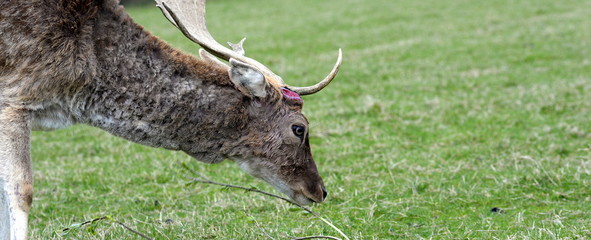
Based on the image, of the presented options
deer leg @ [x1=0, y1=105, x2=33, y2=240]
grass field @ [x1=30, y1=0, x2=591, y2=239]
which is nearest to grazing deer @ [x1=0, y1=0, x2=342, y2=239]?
deer leg @ [x1=0, y1=105, x2=33, y2=240]

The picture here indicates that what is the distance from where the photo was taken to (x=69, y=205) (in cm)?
634

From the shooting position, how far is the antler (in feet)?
15.9

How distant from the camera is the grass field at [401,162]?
5.37 meters

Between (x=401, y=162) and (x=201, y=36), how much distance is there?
286cm

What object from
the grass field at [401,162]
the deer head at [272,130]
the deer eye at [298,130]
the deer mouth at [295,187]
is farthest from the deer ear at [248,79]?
the grass field at [401,162]

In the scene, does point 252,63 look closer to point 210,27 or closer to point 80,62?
point 80,62

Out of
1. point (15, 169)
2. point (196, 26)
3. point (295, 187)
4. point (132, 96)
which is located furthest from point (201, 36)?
point (15, 169)

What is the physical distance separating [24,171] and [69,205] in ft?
7.60

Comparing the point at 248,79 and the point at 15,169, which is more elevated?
the point at 248,79

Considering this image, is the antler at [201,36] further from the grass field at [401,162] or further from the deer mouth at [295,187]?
the grass field at [401,162]

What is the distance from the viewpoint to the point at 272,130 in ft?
15.8

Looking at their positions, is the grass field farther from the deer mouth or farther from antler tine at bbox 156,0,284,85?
antler tine at bbox 156,0,284,85

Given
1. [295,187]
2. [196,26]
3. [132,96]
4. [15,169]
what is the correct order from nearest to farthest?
[15,169], [132,96], [295,187], [196,26]

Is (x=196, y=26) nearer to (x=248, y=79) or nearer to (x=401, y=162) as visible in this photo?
(x=248, y=79)
